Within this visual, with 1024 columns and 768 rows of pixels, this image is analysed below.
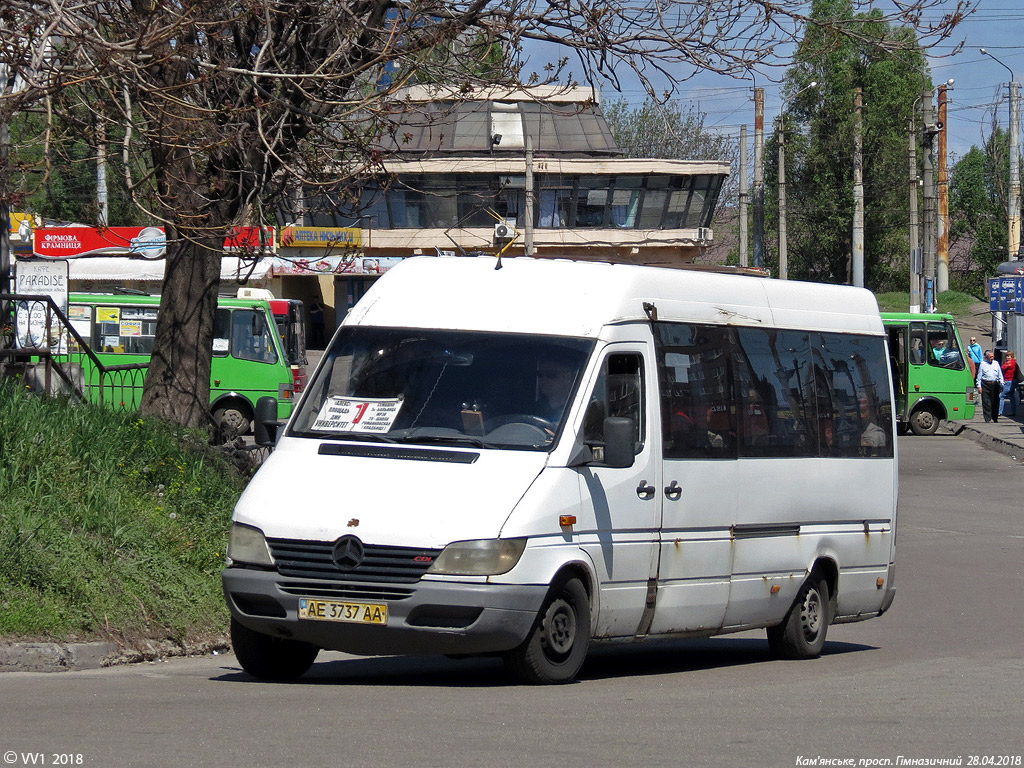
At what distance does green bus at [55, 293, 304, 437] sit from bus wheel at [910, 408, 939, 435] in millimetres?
14370

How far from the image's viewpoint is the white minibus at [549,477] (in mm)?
7188

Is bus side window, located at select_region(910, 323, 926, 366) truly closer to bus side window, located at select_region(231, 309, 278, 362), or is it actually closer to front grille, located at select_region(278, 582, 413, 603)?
bus side window, located at select_region(231, 309, 278, 362)

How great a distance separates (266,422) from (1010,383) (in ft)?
105

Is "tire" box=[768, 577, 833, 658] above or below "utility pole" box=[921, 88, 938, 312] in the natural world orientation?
below

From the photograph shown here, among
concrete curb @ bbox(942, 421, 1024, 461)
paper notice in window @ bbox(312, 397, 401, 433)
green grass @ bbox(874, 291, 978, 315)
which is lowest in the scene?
concrete curb @ bbox(942, 421, 1024, 461)

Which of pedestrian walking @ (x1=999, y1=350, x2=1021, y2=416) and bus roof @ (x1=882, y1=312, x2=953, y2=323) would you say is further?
pedestrian walking @ (x1=999, y1=350, x2=1021, y2=416)

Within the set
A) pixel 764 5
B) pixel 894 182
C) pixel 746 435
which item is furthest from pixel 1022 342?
pixel 894 182

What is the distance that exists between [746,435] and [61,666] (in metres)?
4.47

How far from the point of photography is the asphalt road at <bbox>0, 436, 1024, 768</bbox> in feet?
18.4

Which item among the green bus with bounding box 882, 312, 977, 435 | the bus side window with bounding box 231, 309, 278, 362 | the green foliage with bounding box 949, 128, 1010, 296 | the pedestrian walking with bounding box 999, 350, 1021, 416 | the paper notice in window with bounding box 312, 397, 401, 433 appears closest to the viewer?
the paper notice in window with bounding box 312, 397, 401, 433

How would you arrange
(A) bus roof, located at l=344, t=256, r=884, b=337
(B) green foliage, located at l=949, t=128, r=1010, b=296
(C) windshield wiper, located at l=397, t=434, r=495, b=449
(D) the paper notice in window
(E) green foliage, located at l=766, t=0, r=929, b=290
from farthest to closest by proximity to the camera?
1. (B) green foliage, located at l=949, t=128, r=1010, b=296
2. (E) green foliage, located at l=766, t=0, r=929, b=290
3. (A) bus roof, located at l=344, t=256, r=884, b=337
4. (D) the paper notice in window
5. (C) windshield wiper, located at l=397, t=434, r=495, b=449

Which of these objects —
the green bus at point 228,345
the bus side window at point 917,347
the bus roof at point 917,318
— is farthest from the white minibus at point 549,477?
the bus roof at point 917,318

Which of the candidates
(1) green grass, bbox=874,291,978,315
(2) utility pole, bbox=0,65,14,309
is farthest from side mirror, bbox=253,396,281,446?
(1) green grass, bbox=874,291,978,315

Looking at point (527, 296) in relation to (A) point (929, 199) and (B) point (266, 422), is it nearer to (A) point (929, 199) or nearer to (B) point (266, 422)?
(B) point (266, 422)
